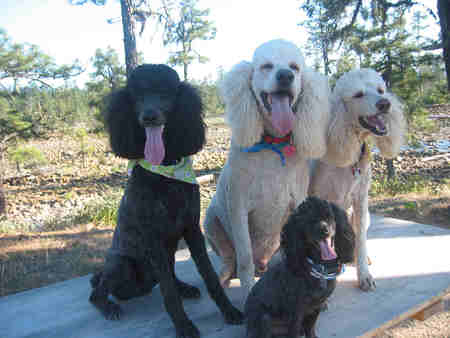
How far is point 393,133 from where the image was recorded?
1850 mm

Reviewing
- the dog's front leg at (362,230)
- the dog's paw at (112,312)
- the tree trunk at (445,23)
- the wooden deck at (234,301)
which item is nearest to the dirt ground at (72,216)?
the wooden deck at (234,301)

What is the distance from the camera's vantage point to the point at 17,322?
6.30ft

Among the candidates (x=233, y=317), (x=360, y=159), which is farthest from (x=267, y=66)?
(x=233, y=317)

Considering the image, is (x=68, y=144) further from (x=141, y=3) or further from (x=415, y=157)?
(x=415, y=157)

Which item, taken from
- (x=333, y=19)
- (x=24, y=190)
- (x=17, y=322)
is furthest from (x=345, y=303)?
(x=24, y=190)

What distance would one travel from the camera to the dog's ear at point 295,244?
1.28 metres

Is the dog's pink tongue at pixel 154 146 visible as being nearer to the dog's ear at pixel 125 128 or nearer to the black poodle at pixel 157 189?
the black poodle at pixel 157 189

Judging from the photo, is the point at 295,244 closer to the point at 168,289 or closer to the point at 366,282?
the point at 168,289

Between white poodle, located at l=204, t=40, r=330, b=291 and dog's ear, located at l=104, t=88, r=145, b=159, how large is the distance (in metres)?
0.47

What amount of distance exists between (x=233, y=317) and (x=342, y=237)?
0.71 metres

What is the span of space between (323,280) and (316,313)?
0.23 metres

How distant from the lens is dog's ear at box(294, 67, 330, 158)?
168 centimetres

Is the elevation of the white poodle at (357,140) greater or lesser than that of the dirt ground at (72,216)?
greater

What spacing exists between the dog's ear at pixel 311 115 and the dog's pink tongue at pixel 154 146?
659 millimetres
